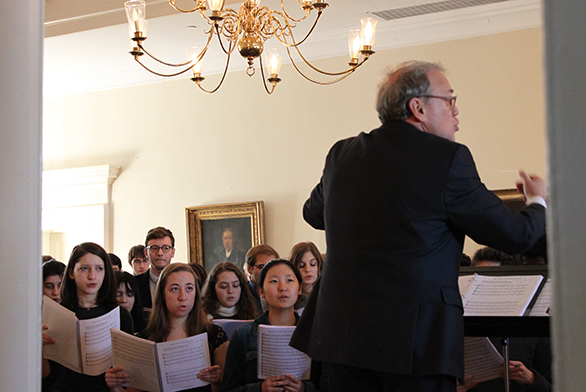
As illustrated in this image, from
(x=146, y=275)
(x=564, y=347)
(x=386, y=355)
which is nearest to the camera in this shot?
(x=564, y=347)

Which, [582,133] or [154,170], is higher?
[154,170]

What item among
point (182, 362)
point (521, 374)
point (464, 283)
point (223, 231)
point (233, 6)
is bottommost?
point (521, 374)

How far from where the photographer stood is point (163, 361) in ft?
11.4

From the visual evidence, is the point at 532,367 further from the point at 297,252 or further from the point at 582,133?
the point at 582,133

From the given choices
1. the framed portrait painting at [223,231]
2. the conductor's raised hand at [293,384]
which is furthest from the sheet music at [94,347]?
the framed portrait painting at [223,231]

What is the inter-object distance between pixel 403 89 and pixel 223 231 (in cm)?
687

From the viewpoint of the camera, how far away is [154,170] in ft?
31.8

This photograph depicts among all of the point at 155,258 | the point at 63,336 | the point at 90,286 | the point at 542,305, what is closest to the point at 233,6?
the point at 155,258

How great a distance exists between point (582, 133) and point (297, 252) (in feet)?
14.5

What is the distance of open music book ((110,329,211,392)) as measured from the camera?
11.4ft

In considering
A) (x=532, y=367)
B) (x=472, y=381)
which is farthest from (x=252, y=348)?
(x=532, y=367)

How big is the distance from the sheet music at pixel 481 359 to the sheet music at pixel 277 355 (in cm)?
82

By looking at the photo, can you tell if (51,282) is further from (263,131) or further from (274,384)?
(263,131)

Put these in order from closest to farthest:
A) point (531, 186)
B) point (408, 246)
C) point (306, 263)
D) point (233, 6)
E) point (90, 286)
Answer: point (408, 246) < point (531, 186) < point (90, 286) < point (306, 263) < point (233, 6)
